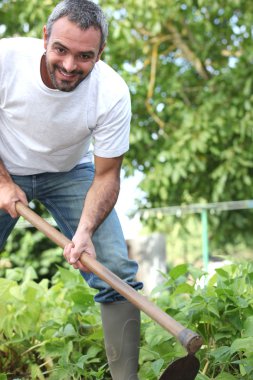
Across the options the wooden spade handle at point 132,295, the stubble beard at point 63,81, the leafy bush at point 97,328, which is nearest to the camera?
the wooden spade handle at point 132,295

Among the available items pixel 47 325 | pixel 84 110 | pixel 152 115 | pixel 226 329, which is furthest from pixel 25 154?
pixel 152 115

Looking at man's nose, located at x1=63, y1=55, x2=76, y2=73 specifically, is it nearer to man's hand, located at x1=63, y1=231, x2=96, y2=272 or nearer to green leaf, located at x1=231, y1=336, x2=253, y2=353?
man's hand, located at x1=63, y1=231, x2=96, y2=272

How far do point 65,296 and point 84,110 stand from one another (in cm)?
125

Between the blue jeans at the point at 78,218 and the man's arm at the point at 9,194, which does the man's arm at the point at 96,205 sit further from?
the man's arm at the point at 9,194

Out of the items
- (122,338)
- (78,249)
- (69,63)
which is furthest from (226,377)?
(69,63)

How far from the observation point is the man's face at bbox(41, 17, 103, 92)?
8.33 feet

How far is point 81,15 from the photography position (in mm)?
2535

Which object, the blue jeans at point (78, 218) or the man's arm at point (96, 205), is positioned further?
the blue jeans at point (78, 218)

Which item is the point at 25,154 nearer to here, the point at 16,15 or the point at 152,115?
the point at 16,15

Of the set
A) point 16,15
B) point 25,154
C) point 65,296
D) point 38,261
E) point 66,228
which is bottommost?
point 38,261

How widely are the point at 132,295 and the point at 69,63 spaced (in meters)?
0.79

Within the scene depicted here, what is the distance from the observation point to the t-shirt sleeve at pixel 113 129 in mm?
2736

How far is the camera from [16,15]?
21.4ft

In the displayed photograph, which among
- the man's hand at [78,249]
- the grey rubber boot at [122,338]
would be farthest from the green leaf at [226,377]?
the man's hand at [78,249]
